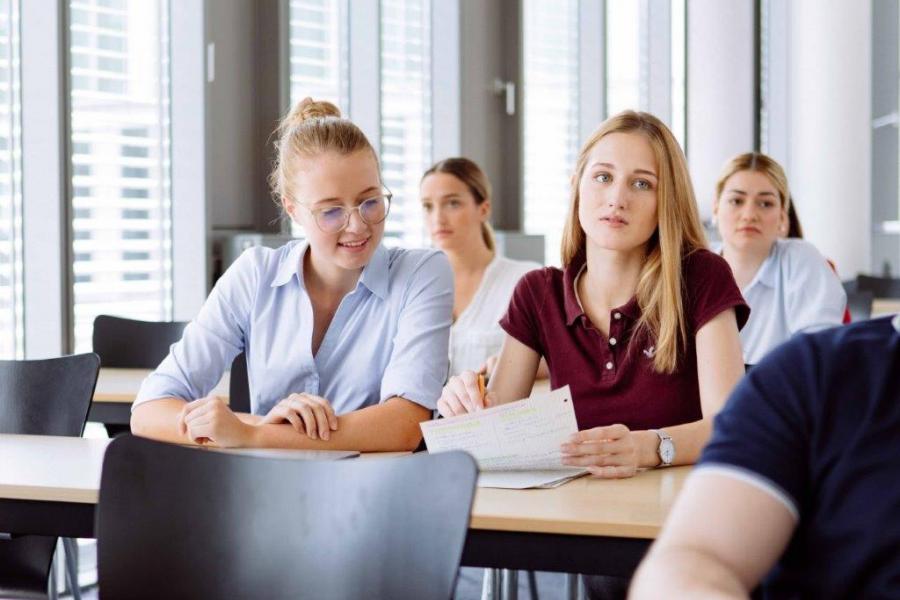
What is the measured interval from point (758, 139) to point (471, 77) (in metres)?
2.50

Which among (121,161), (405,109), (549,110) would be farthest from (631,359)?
(549,110)

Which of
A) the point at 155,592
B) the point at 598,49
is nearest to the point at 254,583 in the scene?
the point at 155,592

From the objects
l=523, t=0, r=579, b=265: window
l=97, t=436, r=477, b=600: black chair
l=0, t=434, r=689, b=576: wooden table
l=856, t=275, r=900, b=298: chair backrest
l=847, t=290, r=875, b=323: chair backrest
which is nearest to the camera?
l=97, t=436, r=477, b=600: black chair

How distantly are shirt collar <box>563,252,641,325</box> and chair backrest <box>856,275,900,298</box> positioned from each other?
14.4 ft

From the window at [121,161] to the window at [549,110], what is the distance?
2799mm

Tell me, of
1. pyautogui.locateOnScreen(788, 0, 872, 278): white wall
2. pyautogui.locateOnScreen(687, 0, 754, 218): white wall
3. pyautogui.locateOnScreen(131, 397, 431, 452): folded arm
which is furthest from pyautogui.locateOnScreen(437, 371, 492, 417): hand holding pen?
pyautogui.locateOnScreen(687, 0, 754, 218): white wall

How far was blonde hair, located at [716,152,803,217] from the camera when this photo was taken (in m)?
4.11

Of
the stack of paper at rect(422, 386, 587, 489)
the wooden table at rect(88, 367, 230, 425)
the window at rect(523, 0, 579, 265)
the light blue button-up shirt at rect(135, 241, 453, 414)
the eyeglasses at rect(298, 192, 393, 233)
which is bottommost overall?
the wooden table at rect(88, 367, 230, 425)

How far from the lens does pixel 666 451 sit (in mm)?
2059

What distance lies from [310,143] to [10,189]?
1.93 meters

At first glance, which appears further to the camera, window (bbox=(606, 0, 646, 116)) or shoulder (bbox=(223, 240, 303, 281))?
window (bbox=(606, 0, 646, 116))

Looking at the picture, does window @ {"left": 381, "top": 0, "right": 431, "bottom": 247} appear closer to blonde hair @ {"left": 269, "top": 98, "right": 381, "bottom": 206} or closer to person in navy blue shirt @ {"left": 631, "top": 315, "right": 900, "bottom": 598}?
blonde hair @ {"left": 269, "top": 98, "right": 381, "bottom": 206}

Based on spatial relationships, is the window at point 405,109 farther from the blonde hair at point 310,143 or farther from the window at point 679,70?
the blonde hair at point 310,143

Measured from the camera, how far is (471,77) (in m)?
6.66
